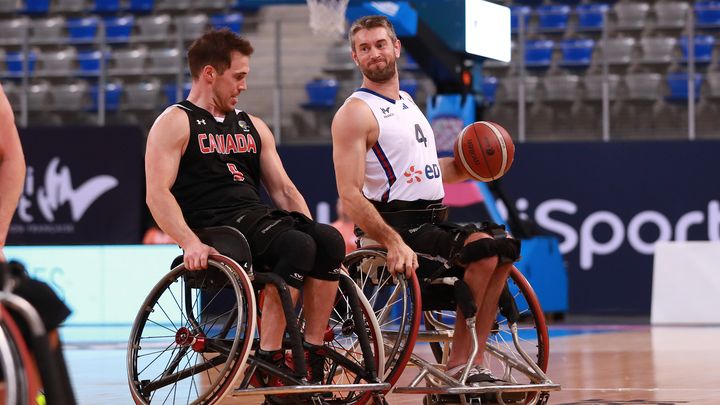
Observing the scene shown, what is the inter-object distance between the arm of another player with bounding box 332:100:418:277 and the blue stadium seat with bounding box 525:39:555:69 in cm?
939

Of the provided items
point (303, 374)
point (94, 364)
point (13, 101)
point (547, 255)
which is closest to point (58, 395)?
point (303, 374)

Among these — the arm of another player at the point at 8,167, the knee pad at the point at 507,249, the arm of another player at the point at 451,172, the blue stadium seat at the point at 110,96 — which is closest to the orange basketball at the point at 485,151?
the arm of another player at the point at 451,172

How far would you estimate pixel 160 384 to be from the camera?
4.77 m

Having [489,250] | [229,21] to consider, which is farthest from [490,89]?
[489,250]

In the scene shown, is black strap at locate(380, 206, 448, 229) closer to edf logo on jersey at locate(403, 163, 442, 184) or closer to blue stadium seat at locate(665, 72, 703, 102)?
edf logo on jersey at locate(403, 163, 442, 184)

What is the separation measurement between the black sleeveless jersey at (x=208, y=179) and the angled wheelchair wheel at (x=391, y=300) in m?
0.56

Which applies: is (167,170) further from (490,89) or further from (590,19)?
(590,19)

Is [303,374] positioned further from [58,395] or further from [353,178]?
[58,395]

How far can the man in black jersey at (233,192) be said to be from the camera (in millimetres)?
4688

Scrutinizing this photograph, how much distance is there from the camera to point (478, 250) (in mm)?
5020

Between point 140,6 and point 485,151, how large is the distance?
13.3 metres

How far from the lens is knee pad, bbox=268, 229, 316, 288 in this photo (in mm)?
4652

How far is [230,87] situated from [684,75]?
350 inches

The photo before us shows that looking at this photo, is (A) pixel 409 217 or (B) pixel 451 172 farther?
(B) pixel 451 172
